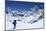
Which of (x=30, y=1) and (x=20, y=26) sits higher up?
(x=30, y=1)

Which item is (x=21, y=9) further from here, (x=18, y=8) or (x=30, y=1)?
(x=30, y=1)

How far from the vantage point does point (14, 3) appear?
131 centimetres

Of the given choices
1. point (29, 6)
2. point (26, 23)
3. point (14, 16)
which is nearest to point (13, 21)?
point (14, 16)

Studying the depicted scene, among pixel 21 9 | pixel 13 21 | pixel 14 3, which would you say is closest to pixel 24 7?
pixel 21 9

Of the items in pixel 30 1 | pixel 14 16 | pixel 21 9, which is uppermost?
pixel 30 1

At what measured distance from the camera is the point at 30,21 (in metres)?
1.34

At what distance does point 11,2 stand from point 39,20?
0.49 metres

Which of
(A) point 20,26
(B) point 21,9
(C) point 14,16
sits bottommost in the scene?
(A) point 20,26

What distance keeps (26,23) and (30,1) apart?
33 centimetres

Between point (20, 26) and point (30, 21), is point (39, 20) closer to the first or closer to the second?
point (30, 21)

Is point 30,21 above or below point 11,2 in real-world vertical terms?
below

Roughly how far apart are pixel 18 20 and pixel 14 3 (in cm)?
25

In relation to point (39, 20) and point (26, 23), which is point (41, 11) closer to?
point (39, 20)

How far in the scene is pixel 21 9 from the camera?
133 centimetres
